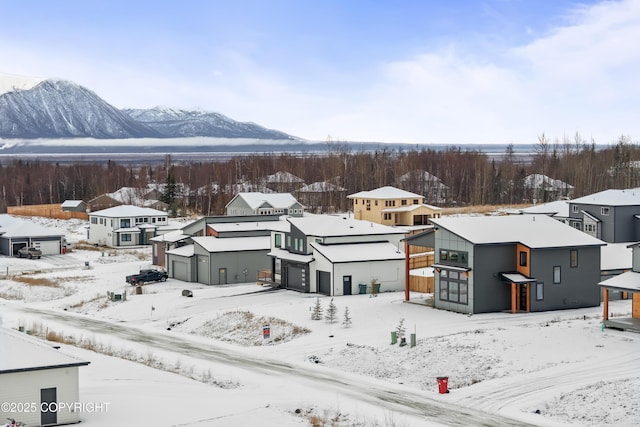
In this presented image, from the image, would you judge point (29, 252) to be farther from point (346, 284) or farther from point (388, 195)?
point (346, 284)

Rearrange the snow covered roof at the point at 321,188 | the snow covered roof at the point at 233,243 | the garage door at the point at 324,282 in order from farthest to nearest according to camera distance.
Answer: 1. the snow covered roof at the point at 321,188
2. the snow covered roof at the point at 233,243
3. the garage door at the point at 324,282

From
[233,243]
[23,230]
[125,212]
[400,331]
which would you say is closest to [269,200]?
[125,212]

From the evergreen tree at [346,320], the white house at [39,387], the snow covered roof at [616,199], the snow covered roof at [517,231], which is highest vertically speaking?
the snow covered roof at [616,199]

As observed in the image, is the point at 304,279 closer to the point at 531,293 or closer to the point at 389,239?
the point at 389,239

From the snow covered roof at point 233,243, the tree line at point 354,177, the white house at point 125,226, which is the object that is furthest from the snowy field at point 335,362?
the tree line at point 354,177

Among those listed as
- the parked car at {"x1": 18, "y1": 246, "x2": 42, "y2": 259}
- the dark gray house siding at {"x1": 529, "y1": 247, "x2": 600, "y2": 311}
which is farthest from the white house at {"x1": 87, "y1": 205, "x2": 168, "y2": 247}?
the dark gray house siding at {"x1": 529, "y1": 247, "x2": 600, "y2": 311}

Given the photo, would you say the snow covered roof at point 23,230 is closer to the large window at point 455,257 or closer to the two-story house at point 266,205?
the two-story house at point 266,205

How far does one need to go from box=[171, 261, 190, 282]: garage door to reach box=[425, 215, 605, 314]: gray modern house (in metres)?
23.2

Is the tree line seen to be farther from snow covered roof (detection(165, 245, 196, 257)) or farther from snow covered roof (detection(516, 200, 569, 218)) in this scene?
snow covered roof (detection(165, 245, 196, 257))

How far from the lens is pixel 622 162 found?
131750mm

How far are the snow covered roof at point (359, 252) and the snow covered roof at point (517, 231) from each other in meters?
8.09

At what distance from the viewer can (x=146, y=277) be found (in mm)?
63531

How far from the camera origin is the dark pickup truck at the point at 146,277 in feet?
206

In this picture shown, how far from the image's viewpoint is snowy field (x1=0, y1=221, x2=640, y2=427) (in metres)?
30.2
